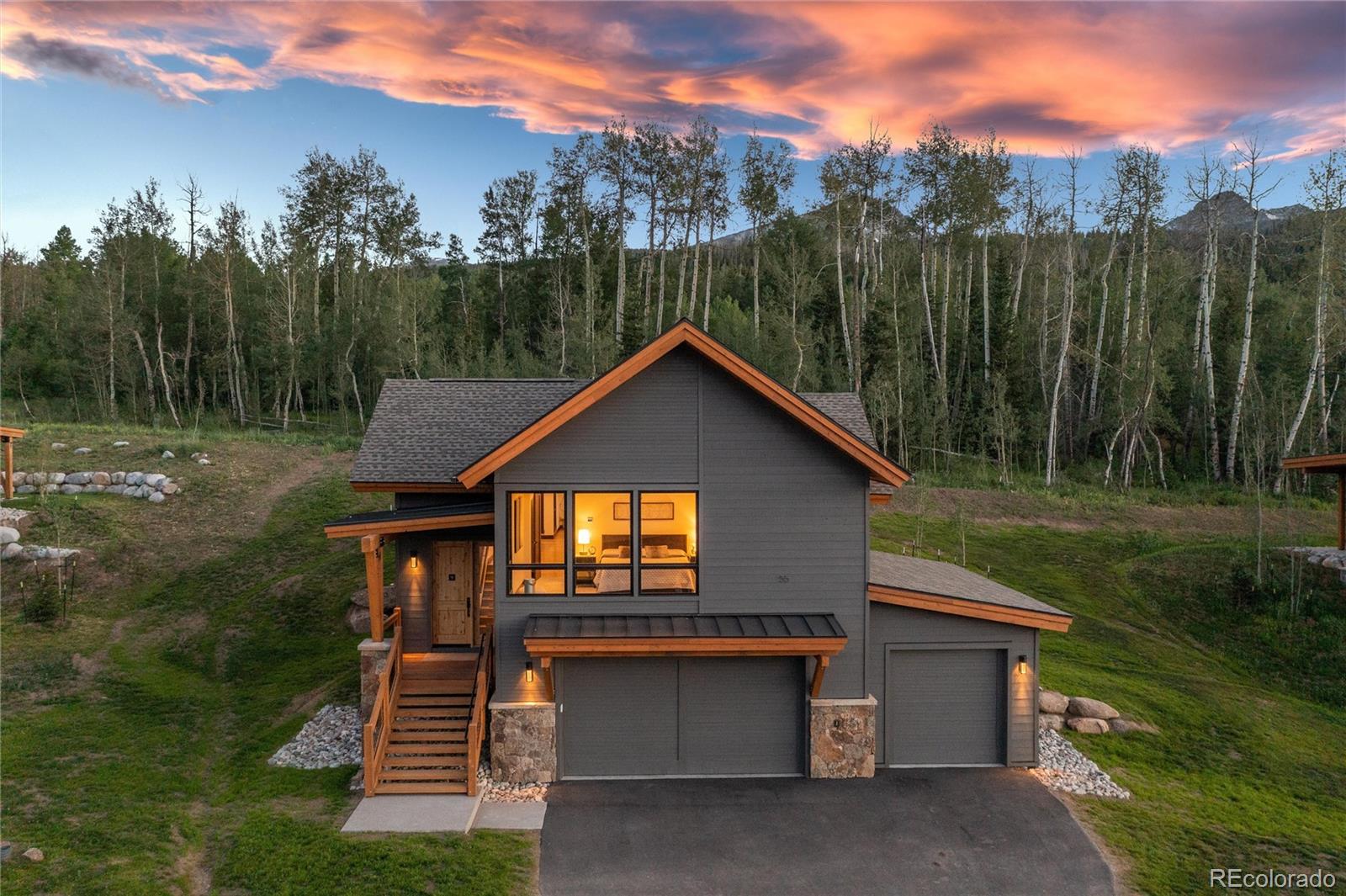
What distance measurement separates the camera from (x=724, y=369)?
36.2ft

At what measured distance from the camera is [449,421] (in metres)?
15.1

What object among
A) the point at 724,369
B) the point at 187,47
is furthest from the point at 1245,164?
the point at 187,47

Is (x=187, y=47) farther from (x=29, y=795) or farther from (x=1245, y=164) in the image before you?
(x=1245, y=164)

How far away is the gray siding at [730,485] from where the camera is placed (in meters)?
11.3

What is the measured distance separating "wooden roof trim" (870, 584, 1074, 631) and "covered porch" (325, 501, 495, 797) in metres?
6.38

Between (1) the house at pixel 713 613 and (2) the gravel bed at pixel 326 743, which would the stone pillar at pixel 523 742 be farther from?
(2) the gravel bed at pixel 326 743

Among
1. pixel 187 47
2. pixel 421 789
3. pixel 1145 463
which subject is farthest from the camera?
pixel 1145 463

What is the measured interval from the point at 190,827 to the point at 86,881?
136 centimetres

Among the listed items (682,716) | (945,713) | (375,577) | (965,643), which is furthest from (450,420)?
(945,713)

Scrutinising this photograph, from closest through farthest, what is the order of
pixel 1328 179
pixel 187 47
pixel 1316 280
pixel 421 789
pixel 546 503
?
1. pixel 421 789
2. pixel 546 503
3. pixel 187 47
4. pixel 1328 179
5. pixel 1316 280

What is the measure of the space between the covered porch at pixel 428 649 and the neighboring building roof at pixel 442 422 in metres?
0.86

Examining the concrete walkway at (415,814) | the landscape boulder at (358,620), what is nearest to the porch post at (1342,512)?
the concrete walkway at (415,814)

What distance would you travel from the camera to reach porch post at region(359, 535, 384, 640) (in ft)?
37.4

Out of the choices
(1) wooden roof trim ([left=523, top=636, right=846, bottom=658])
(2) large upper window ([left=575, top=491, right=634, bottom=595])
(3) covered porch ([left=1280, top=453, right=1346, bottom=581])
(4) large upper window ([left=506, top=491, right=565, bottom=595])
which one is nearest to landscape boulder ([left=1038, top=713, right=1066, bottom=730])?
(1) wooden roof trim ([left=523, top=636, right=846, bottom=658])
